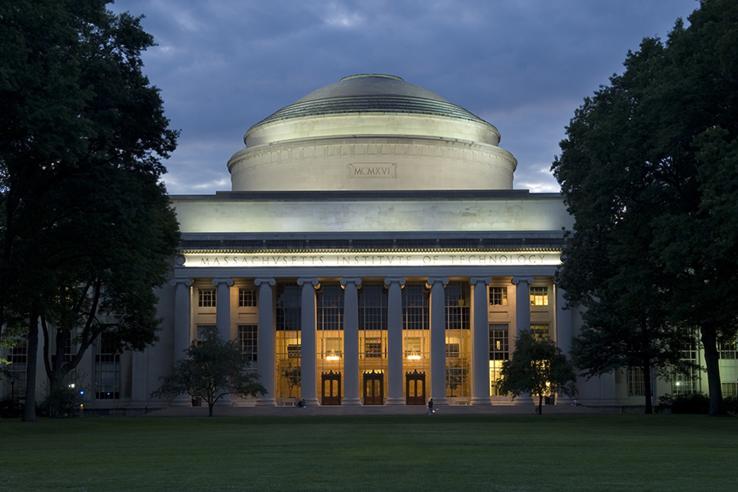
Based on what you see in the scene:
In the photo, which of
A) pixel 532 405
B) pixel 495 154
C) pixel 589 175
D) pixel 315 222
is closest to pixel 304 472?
pixel 589 175


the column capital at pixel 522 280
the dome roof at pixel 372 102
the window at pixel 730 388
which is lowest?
the window at pixel 730 388

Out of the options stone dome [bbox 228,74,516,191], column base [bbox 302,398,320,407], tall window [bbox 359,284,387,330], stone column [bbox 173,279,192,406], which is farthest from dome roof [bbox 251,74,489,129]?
column base [bbox 302,398,320,407]

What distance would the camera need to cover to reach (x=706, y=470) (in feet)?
65.1

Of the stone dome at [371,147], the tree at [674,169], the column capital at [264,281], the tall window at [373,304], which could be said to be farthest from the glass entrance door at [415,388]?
the tree at [674,169]

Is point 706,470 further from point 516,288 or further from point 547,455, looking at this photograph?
point 516,288

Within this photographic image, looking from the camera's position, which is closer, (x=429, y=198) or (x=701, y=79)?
(x=701, y=79)

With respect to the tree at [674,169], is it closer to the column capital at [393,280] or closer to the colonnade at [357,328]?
the colonnade at [357,328]

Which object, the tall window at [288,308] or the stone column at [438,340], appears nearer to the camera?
the stone column at [438,340]

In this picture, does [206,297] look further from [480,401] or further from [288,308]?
[480,401]

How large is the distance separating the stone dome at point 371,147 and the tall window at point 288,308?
10356 millimetres

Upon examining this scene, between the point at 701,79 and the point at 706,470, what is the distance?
23548 mm

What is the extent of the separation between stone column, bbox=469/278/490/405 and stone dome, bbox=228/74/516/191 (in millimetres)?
12495

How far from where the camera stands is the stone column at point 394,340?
85000 millimetres

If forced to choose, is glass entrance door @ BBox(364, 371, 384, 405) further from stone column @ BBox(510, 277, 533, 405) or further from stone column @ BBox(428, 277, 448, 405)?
stone column @ BBox(510, 277, 533, 405)
